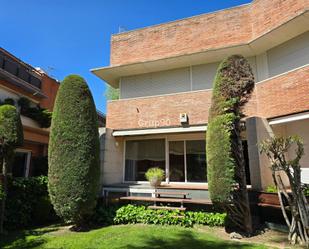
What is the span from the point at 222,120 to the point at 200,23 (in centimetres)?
676

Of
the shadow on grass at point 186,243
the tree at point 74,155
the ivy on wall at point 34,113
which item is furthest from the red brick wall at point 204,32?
the shadow on grass at point 186,243

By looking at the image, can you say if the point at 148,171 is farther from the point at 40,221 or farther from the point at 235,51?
the point at 235,51

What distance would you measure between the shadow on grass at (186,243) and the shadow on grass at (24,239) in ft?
8.91

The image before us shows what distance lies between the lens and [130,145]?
41.3 feet

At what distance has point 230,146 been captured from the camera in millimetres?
7051

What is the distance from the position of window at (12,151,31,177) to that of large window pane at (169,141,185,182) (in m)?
9.55

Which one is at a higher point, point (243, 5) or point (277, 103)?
point (243, 5)

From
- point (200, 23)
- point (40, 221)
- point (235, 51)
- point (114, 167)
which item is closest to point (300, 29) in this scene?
point (235, 51)

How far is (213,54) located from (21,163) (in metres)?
13.2

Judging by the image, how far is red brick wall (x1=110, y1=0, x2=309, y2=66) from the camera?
998 centimetres

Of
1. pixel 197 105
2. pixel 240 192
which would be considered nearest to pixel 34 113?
pixel 197 105

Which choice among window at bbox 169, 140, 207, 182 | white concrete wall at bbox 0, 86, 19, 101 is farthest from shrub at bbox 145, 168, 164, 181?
white concrete wall at bbox 0, 86, 19, 101

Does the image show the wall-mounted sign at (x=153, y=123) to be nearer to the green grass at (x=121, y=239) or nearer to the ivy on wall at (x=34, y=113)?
the green grass at (x=121, y=239)

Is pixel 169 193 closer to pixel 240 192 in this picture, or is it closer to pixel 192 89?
pixel 240 192
